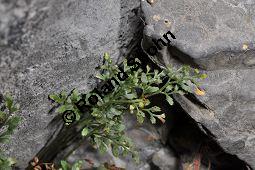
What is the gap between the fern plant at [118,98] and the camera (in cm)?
194

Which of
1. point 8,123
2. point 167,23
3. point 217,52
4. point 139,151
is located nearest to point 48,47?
point 8,123

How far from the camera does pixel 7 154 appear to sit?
219 centimetres

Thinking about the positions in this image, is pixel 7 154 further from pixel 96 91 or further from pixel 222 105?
pixel 222 105

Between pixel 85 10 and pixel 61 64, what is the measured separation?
0.28m

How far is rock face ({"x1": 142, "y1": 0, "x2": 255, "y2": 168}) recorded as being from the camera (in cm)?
201

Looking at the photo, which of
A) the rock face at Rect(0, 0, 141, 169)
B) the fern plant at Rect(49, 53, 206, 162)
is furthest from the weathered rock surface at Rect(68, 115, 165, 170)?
the fern plant at Rect(49, 53, 206, 162)

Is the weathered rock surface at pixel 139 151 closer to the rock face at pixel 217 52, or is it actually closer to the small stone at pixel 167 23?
the rock face at pixel 217 52

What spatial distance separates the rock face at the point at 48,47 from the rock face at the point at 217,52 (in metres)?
0.17

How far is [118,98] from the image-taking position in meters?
2.04

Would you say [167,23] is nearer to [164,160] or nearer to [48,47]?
[48,47]

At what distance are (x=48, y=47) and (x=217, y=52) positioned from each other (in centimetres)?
78

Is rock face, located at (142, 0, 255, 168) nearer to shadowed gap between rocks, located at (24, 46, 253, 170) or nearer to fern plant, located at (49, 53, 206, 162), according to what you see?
fern plant, located at (49, 53, 206, 162)

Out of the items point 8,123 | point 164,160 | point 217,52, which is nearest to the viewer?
point 8,123

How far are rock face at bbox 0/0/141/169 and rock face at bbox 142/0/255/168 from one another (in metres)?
0.17
